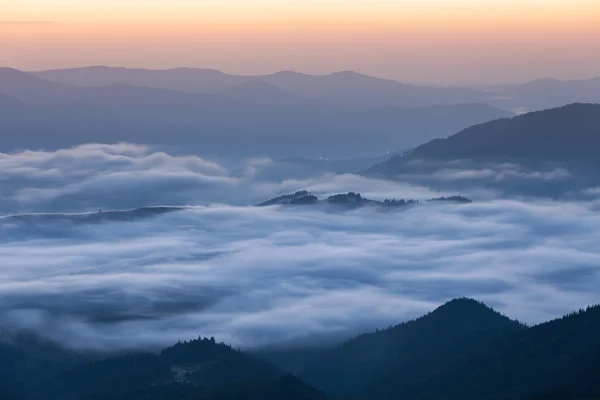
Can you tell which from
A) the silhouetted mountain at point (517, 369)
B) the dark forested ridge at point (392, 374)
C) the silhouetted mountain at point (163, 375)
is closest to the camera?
the silhouetted mountain at point (517, 369)

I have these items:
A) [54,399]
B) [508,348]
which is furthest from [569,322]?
[54,399]

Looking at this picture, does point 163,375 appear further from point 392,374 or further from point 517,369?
point 517,369

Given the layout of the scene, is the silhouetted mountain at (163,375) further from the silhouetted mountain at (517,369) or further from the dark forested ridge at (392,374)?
the silhouetted mountain at (517,369)

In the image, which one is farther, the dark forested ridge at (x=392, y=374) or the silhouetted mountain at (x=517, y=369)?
the dark forested ridge at (x=392, y=374)

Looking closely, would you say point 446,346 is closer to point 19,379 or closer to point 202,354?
point 202,354

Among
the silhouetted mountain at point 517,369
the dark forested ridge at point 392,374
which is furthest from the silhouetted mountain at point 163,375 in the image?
the silhouetted mountain at point 517,369

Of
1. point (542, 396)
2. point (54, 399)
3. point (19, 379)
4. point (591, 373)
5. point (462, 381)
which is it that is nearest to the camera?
point (542, 396)

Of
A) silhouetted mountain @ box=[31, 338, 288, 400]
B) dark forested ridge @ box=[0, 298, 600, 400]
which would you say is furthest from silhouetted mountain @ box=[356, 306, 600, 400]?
silhouetted mountain @ box=[31, 338, 288, 400]
